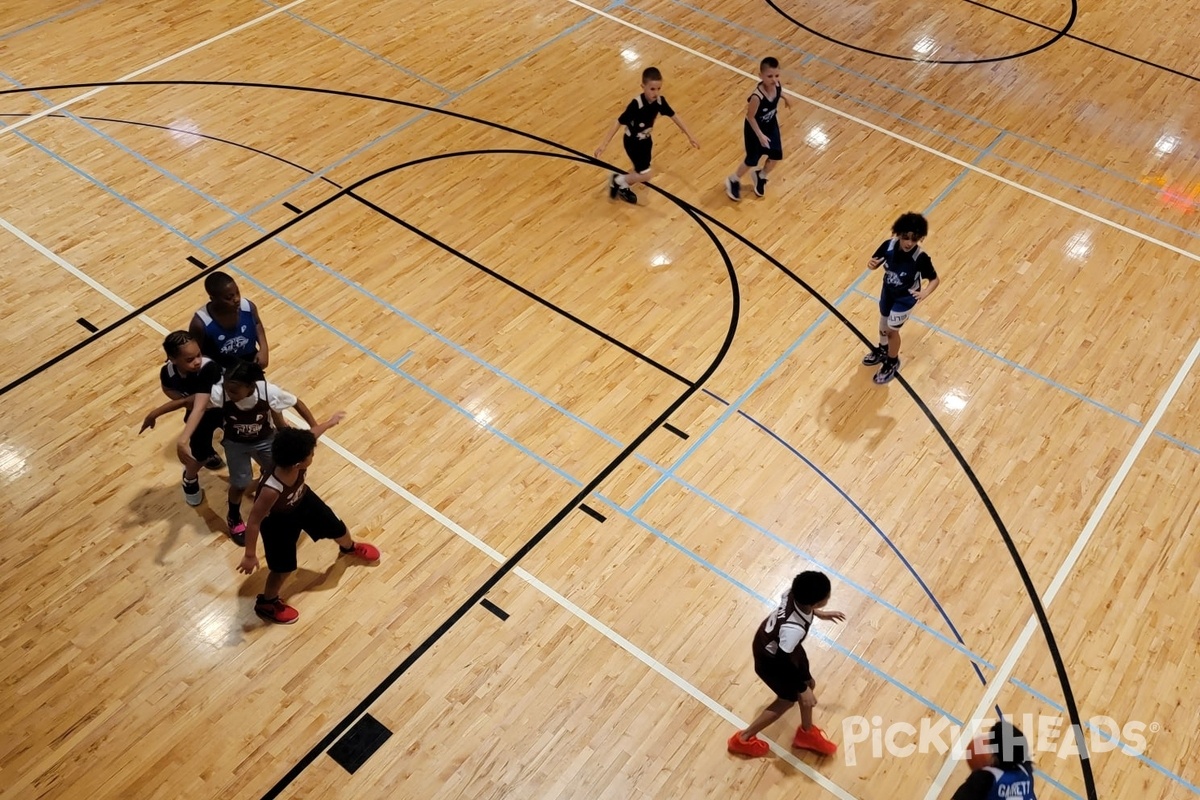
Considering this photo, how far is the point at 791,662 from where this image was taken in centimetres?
503

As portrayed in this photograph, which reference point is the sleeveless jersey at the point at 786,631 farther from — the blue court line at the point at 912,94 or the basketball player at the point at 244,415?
the blue court line at the point at 912,94

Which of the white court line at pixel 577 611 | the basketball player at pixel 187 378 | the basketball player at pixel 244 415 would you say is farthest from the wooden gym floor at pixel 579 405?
the basketball player at pixel 187 378

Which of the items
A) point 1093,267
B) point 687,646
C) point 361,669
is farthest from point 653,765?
point 1093,267

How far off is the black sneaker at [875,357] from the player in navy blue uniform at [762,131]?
7.01 feet

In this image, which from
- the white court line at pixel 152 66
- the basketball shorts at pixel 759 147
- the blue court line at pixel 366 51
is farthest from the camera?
the blue court line at pixel 366 51

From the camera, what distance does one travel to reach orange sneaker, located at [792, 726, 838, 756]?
5426 millimetres

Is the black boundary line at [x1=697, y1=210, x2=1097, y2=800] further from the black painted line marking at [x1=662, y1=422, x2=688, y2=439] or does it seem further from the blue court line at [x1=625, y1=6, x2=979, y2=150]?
the blue court line at [x1=625, y1=6, x2=979, y2=150]

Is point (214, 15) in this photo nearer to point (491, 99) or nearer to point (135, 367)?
point (491, 99)

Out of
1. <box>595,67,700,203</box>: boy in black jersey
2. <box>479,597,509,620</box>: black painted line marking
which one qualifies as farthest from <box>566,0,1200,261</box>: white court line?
<box>479,597,509,620</box>: black painted line marking

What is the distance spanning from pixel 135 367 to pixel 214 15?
5514 millimetres

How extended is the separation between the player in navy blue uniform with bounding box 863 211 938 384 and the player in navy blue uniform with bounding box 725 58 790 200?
6.75 ft

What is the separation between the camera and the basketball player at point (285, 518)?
5180 mm

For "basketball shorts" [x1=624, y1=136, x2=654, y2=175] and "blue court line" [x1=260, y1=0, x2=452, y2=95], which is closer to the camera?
"basketball shorts" [x1=624, y1=136, x2=654, y2=175]

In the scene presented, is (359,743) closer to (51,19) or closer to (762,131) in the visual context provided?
(762,131)
